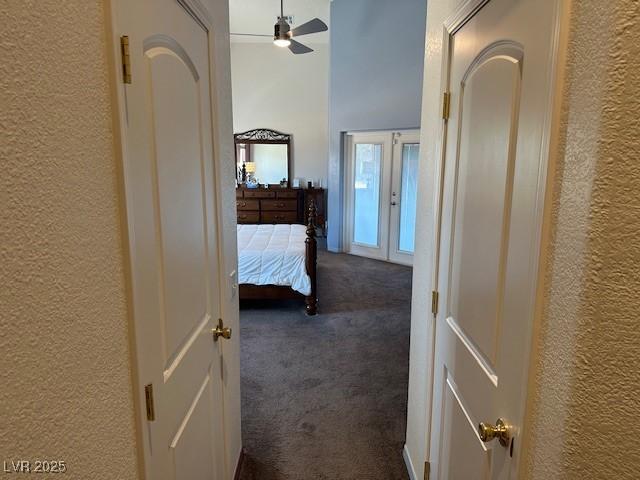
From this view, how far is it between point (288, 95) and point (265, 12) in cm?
172

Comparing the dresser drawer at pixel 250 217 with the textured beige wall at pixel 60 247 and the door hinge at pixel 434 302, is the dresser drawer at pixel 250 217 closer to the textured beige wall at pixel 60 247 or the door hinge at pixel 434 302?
the door hinge at pixel 434 302

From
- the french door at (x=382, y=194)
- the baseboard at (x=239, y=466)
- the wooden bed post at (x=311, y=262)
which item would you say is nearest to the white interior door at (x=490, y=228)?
the baseboard at (x=239, y=466)

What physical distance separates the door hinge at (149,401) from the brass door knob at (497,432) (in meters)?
0.81

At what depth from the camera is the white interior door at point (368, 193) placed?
615 centimetres

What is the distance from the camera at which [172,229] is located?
1090 millimetres

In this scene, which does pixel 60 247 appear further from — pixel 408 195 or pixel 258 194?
pixel 258 194

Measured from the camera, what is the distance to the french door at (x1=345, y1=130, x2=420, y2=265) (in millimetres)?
5949

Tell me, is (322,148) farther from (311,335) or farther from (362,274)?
(311,335)

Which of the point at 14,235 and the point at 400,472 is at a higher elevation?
the point at 14,235

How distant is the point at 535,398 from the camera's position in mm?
846

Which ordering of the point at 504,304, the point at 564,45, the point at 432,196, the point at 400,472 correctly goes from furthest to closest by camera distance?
the point at 400,472, the point at 432,196, the point at 504,304, the point at 564,45

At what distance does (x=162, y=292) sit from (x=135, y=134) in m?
0.39

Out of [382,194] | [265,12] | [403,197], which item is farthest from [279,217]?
[265,12]

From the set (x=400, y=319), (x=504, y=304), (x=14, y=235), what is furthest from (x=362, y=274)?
(x=14, y=235)
